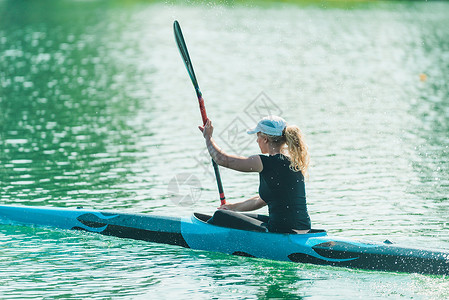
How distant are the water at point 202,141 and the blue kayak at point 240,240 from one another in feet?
0.39

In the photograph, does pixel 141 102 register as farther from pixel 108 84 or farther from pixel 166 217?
pixel 166 217

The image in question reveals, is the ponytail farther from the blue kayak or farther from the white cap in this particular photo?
the blue kayak

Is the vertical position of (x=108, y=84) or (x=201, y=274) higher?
(x=108, y=84)

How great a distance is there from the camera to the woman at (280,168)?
892cm

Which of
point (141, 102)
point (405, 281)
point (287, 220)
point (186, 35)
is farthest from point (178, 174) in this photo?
point (186, 35)

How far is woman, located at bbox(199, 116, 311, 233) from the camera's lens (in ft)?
29.3

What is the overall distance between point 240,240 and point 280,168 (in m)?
1.09

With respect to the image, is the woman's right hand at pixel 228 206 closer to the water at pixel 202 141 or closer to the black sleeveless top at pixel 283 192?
the water at pixel 202 141

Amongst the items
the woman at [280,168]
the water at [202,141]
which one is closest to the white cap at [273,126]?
the woman at [280,168]

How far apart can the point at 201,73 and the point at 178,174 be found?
14.1 metres

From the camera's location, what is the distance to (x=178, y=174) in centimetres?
1466

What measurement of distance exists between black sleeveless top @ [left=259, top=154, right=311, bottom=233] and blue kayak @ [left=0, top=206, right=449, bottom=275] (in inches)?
6.6

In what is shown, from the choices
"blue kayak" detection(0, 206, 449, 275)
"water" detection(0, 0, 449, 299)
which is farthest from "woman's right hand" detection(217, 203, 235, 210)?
"water" detection(0, 0, 449, 299)

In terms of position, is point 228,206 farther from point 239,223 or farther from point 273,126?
point 273,126
